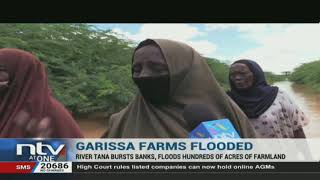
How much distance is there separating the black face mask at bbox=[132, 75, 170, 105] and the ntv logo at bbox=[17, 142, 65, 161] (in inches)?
40.9

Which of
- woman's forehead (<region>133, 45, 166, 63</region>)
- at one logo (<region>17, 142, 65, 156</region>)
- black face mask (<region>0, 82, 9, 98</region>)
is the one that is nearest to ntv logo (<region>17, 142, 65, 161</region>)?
at one logo (<region>17, 142, 65, 156</region>)

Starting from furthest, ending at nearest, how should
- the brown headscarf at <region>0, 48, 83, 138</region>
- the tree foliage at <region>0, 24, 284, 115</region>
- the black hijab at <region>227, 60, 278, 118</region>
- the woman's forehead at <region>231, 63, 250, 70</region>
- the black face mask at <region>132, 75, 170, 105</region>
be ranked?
1. the tree foliage at <region>0, 24, 284, 115</region>
2. the woman's forehead at <region>231, 63, 250, 70</region>
3. the black hijab at <region>227, 60, 278, 118</region>
4. the brown headscarf at <region>0, 48, 83, 138</region>
5. the black face mask at <region>132, 75, 170, 105</region>

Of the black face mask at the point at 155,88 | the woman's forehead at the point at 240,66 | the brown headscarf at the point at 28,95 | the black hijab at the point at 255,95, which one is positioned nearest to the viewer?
the black face mask at the point at 155,88

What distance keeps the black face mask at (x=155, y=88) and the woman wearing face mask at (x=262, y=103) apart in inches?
32.8

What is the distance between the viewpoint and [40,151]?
459 cm

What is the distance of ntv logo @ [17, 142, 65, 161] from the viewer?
4434 mm

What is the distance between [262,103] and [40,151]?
5.48ft

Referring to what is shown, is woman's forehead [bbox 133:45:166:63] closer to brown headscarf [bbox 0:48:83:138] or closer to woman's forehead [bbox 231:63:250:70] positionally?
brown headscarf [bbox 0:48:83:138]

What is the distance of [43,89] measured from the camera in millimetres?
3803

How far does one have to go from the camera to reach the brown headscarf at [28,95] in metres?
3.79

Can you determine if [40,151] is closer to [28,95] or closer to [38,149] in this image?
[38,149]

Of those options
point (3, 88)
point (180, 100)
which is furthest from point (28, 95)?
point (180, 100)

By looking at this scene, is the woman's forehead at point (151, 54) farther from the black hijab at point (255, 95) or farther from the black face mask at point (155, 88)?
the black hijab at point (255, 95)

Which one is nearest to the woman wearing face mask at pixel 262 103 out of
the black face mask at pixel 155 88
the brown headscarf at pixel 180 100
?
the brown headscarf at pixel 180 100
